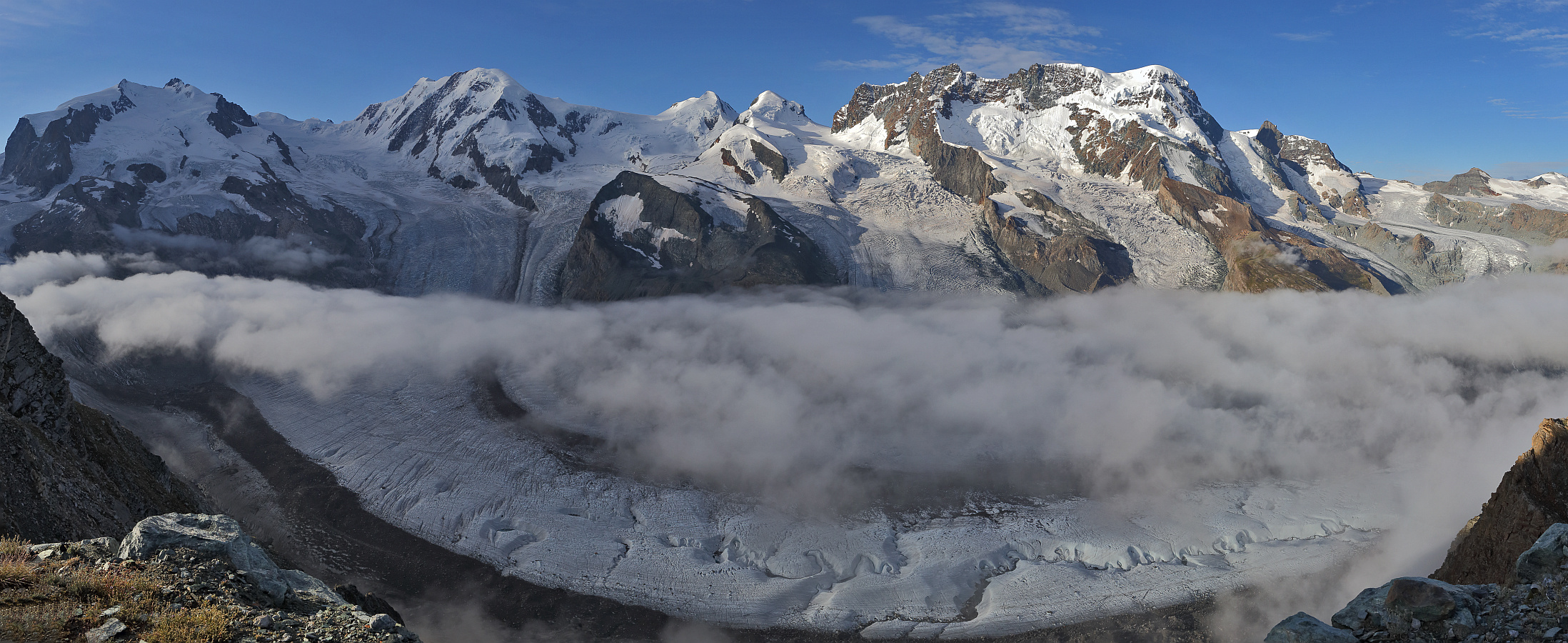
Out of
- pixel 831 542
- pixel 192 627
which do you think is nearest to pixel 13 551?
pixel 192 627

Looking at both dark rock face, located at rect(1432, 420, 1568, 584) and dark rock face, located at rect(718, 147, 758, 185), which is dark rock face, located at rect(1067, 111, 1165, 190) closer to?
dark rock face, located at rect(718, 147, 758, 185)

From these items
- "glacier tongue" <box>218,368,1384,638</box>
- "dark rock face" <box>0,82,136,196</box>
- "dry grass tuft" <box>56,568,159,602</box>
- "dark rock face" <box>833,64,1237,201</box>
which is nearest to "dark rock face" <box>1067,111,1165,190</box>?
"dark rock face" <box>833,64,1237,201</box>

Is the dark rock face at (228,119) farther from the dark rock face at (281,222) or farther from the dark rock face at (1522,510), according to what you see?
the dark rock face at (1522,510)

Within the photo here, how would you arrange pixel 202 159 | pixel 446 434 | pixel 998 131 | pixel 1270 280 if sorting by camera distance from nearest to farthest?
pixel 446 434 → pixel 1270 280 → pixel 202 159 → pixel 998 131

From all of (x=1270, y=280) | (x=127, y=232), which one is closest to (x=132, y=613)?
(x=1270, y=280)

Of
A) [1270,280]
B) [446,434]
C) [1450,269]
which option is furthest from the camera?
[1450,269]

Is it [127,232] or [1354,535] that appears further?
[127,232]

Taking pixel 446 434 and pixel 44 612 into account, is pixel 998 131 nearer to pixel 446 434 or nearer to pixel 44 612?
pixel 446 434
